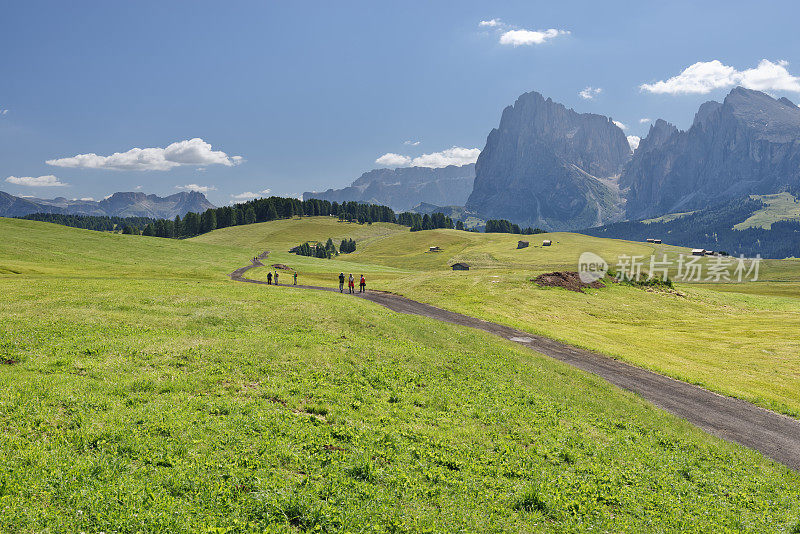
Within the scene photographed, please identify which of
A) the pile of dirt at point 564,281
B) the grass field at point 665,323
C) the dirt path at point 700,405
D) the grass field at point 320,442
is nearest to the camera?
the grass field at point 320,442

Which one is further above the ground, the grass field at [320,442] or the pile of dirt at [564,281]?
the pile of dirt at [564,281]

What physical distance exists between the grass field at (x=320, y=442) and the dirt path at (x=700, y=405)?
2.83 metres

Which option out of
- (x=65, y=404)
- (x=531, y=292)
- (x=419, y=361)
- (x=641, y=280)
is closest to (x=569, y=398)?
(x=419, y=361)

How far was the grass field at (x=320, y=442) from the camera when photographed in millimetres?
10539

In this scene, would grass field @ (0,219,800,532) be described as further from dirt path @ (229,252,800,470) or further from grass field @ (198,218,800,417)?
grass field @ (198,218,800,417)

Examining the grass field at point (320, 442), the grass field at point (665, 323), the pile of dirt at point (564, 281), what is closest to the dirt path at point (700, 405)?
the grass field at point (665, 323)

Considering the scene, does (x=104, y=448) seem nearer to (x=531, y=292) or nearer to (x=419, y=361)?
(x=419, y=361)

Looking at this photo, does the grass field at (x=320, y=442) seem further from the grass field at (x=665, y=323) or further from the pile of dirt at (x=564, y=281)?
the pile of dirt at (x=564, y=281)

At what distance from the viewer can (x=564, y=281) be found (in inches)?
2879

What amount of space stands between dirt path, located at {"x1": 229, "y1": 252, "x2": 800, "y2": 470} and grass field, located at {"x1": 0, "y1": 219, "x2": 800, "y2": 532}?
2834mm

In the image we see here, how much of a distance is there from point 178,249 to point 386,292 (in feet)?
265

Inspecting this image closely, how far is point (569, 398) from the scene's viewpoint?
2292 cm

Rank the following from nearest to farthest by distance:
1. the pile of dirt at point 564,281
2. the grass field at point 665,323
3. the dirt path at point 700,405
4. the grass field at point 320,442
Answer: the grass field at point 320,442 → the dirt path at point 700,405 → the grass field at point 665,323 → the pile of dirt at point 564,281

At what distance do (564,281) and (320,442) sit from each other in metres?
67.8
